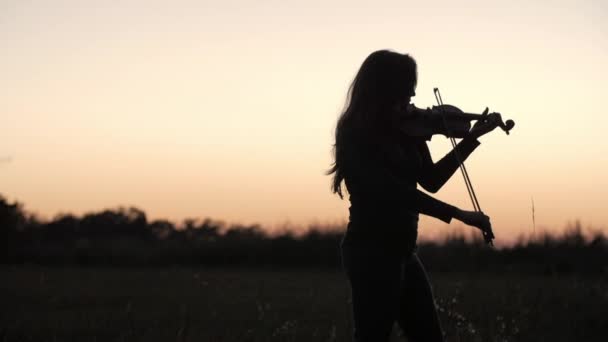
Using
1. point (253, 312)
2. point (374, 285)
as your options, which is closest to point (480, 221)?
point (374, 285)

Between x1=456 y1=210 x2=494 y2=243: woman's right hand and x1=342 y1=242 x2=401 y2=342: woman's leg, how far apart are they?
46 centimetres

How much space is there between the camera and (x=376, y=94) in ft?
11.9

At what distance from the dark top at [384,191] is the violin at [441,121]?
0.11m

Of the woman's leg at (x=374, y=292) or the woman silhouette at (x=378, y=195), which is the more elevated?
the woman silhouette at (x=378, y=195)

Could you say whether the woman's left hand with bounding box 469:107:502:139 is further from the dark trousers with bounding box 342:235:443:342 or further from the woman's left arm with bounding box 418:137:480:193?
the dark trousers with bounding box 342:235:443:342

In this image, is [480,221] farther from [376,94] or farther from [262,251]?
[262,251]

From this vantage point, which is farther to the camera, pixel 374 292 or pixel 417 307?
pixel 417 307

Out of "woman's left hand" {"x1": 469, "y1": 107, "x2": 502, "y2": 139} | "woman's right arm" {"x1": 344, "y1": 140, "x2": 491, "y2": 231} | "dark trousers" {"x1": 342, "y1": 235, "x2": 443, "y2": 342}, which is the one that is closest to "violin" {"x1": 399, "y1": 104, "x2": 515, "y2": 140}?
"woman's left hand" {"x1": 469, "y1": 107, "x2": 502, "y2": 139}

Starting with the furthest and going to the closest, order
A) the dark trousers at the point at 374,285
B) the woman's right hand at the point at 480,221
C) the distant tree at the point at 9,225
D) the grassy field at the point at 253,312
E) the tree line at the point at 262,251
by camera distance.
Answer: the distant tree at the point at 9,225 → the tree line at the point at 262,251 → the grassy field at the point at 253,312 → the dark trousers at the point at 374,285 → the woman's right hand at the point at 480,221

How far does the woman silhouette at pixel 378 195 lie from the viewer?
138 inches

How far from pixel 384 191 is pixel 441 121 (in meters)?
0.85

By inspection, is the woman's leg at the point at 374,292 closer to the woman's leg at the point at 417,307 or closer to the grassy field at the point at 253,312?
the woman's leg at the point at 417,307

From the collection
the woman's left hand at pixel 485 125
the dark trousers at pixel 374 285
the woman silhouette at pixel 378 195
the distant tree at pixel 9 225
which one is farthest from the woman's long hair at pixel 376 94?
the distant tree at pixel 9 225

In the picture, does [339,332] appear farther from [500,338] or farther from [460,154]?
[460,154]
